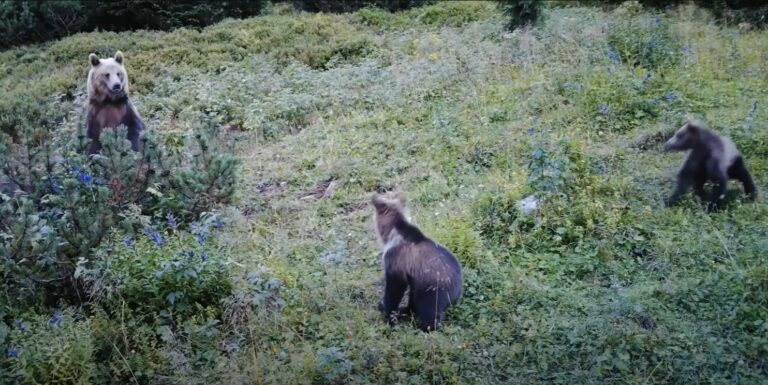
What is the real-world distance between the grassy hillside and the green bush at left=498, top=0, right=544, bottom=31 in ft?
1.57

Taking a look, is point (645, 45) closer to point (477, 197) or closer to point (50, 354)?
point (477, 197)

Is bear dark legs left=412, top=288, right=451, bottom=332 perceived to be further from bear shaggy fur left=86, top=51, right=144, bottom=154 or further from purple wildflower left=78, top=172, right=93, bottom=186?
bear shaggy fur left=86, top=51, right=144, bottom=154

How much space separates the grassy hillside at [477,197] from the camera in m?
5.03

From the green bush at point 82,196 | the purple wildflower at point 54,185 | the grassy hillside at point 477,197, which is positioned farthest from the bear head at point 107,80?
the purple wildflower at point 54,185

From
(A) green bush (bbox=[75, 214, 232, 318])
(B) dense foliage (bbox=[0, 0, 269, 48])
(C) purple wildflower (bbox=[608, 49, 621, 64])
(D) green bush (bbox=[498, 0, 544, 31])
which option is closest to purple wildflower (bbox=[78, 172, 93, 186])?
(A) green bush (bbox=[75, 214, 232, 318])

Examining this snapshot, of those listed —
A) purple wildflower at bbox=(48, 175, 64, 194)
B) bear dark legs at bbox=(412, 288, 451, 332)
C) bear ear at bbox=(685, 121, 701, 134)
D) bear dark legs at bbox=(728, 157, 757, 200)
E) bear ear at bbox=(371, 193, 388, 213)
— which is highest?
purple wildflower at bbox=(48, 175, 64, 194)

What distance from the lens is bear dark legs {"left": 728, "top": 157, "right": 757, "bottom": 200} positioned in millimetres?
6852

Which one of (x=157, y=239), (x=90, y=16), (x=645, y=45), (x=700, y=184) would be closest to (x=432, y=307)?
(x=157, y=239)

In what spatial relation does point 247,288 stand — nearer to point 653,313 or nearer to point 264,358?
point 264,358

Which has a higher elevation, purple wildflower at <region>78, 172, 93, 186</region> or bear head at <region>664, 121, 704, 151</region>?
purple wildflower at <region>78, 172, 93, 186</region>

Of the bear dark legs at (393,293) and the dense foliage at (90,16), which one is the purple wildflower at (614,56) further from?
the dense foliage at (90,16)

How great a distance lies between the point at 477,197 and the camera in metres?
7.23

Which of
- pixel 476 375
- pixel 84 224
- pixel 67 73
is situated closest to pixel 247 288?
pixel 84 224

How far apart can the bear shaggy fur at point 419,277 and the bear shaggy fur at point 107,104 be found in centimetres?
445
